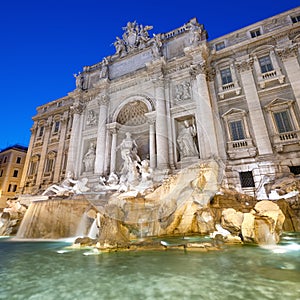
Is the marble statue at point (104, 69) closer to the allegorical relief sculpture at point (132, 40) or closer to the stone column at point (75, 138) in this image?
the allegorical relief sculpture at point (132, 40)

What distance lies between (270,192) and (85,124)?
652 inches

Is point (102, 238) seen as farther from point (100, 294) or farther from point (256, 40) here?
point (256, 40)

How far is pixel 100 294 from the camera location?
2.25 meters

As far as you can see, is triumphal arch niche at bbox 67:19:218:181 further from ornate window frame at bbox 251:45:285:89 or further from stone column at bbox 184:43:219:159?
ornate window frame at bbox 251:45:285:89

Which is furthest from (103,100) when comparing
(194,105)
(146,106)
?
(194,105)

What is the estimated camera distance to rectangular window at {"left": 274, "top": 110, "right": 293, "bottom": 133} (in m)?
11.8

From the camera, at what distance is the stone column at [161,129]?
43.6ft

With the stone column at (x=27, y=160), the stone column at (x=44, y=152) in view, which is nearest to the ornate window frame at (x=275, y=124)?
the stone column at (x=44, y=152)

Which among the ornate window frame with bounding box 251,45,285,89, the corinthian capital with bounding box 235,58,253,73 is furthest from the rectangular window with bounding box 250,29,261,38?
the corinthian capital with bounding box 235,58,253,73

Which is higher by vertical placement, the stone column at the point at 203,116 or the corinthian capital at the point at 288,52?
the corinthian capital at the point at 288,52

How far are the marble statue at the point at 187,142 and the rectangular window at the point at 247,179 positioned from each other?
10.7ft

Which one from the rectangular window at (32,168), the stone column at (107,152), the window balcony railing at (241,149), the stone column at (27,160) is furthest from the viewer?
the rectangular window at (32,168)

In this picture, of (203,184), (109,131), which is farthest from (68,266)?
(109,131)

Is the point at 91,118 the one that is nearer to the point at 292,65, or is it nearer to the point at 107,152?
the point at 107,152
